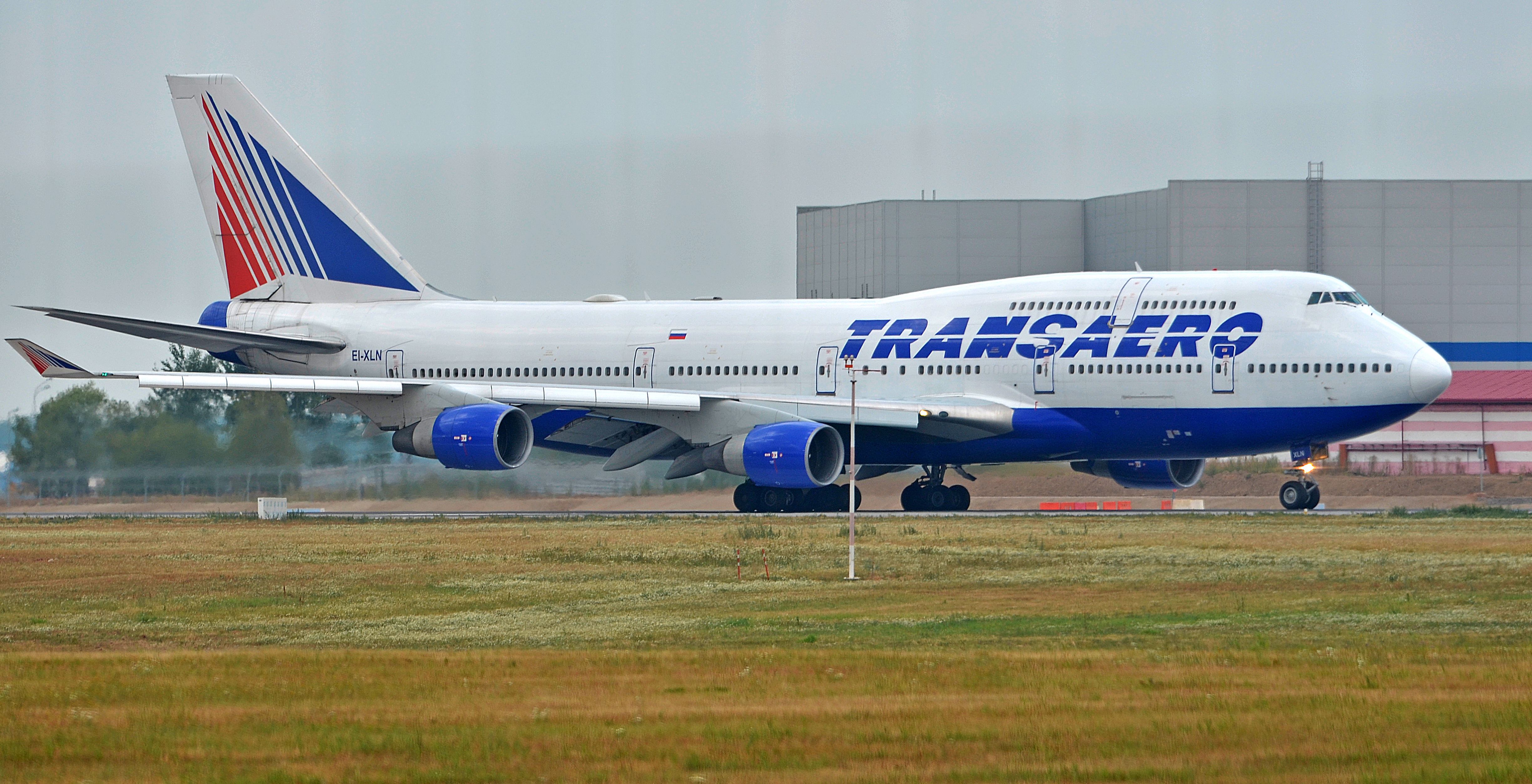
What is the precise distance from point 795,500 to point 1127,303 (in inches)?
296

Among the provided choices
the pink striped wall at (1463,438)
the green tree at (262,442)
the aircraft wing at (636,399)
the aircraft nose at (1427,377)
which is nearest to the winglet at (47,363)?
the aircraft wing at (636,399)

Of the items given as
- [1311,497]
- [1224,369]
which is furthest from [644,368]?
[1311,497]

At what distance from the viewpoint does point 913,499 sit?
118 ft

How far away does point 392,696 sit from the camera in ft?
35.1

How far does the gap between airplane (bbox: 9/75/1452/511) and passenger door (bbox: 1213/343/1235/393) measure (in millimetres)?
40

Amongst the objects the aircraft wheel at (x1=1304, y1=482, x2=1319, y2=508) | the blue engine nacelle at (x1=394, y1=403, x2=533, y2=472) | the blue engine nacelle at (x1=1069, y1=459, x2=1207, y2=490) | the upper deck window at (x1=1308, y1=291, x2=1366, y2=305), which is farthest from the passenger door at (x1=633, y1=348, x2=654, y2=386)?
the upper deck window at (x1=1308, y1=291, x2=1366, y2=305)

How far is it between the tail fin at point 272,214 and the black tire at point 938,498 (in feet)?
40.5

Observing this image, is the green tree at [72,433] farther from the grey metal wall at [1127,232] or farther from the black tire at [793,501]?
the grey metal wall at [1127,232]

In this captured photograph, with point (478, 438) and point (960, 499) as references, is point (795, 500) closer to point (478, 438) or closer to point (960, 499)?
point (960, 499)

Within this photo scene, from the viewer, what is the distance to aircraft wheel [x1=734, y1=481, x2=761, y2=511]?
114 feet

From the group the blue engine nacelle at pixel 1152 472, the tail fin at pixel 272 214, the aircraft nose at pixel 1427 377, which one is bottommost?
the blue engine nacelle at pixel 1152 472

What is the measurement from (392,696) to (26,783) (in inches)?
112

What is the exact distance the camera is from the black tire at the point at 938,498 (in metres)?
35.6

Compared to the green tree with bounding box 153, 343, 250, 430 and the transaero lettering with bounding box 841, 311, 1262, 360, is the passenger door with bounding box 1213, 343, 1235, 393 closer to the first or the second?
the transaero lettering with bounding box 841, 311, 1262, 360
